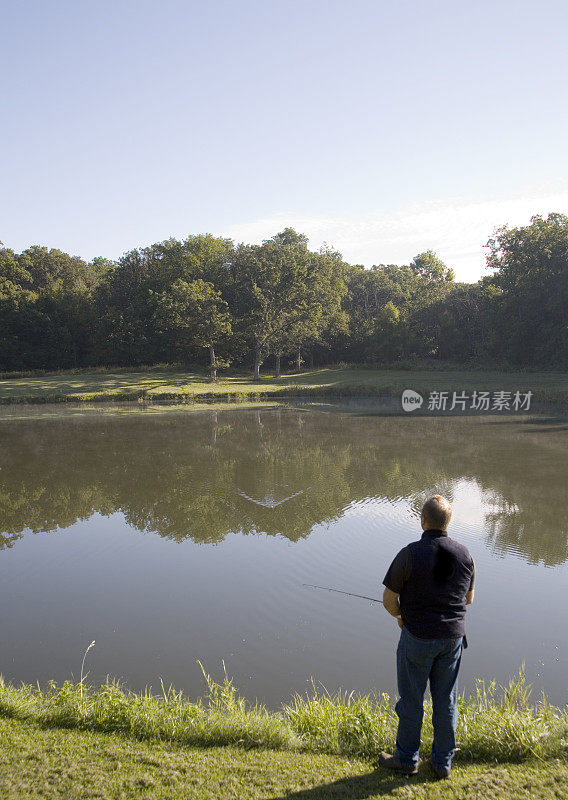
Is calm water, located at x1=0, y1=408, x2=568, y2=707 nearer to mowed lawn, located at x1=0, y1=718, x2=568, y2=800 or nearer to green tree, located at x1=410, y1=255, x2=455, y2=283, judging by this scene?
mowed lawn, located at x1=0, y1=718, x2=568, y2=800

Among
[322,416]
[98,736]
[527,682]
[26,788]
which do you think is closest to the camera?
[26,788]

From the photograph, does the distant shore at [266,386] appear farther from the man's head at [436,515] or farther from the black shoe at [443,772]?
the black shoe at [443,772]

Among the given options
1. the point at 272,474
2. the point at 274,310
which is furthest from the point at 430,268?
the point at 272,474

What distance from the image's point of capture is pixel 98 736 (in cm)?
423

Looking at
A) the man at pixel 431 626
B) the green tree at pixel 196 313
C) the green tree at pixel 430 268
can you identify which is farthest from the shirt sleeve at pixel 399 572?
the green tree at pixel 430 268

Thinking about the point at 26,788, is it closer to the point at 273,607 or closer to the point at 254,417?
the point at 273,607

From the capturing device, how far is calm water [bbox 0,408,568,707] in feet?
19.7

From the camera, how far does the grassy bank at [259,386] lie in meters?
38.9


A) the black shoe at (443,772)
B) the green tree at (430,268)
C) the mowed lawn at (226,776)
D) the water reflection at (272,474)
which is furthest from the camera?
the green tree at (430,268)

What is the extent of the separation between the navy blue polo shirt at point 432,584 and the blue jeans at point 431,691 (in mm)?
85

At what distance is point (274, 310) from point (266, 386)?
8.96 meters

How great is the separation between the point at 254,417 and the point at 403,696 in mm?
26688

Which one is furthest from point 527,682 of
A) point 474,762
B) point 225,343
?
point 225,343

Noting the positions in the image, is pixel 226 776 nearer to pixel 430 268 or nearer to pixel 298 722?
pixel 298 722
